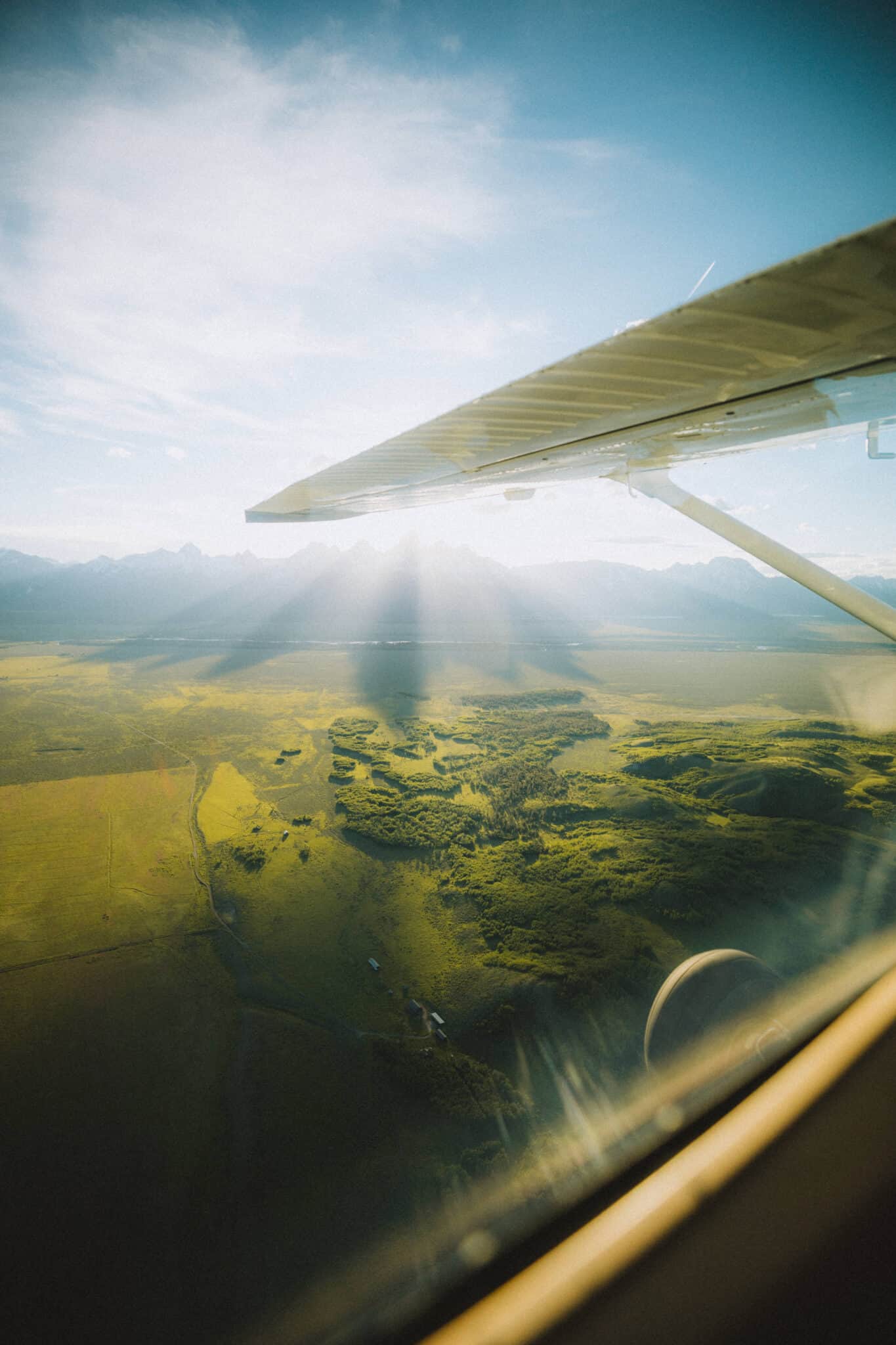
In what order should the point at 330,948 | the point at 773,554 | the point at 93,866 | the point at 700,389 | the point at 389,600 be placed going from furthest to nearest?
the point at 389,600 → the point at 93,866 → the point at 330,948 → the point at 773,554 → the point at 700,389

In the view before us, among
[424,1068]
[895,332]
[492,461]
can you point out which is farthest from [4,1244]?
[895,332]

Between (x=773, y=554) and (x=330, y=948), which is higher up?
(x=773, y=554)

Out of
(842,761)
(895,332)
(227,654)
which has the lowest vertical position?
(842,761)

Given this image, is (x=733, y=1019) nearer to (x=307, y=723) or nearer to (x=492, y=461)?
(x=492, y=461)

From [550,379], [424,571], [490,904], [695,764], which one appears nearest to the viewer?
[550,379]

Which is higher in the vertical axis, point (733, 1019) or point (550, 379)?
point (550, 379)

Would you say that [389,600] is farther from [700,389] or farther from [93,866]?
[700,389]

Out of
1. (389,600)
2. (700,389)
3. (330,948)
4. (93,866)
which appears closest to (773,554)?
(700,389)
